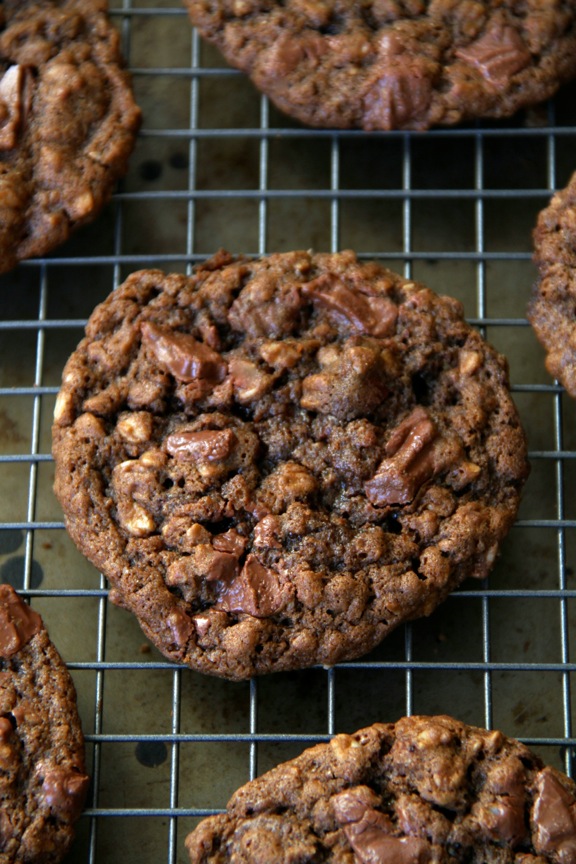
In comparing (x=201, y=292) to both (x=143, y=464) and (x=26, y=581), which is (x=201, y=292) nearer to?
(x=143, y=464)

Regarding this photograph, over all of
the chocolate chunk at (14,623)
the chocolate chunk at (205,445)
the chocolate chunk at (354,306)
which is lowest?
the chocolate chunk at (14,623)

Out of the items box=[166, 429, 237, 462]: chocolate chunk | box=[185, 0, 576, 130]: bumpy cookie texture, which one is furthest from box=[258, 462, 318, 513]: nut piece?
box=[185, 0, 576, 130]: bumpy cookie texture

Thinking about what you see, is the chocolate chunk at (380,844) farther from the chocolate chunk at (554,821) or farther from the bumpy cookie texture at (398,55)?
the bumpy cookie texture at (398,55)

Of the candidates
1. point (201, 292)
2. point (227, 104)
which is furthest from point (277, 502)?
point (227, 104)

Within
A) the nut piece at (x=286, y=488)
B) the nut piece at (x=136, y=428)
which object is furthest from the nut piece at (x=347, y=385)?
the nut piece at (x=136, y=428)

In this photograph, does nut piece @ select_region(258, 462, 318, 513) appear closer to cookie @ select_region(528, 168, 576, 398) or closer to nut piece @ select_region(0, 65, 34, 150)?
cookie @ select_region(528, 168, 576, 398)
